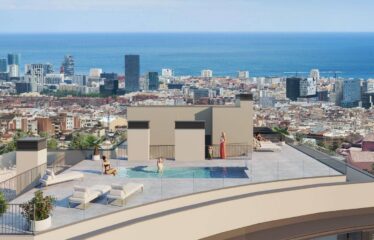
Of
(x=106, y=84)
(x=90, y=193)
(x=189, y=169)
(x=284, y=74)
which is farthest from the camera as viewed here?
(x=284, y=74)

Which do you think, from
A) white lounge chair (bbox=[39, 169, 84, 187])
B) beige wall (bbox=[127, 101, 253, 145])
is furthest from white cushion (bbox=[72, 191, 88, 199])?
beige wall (bbox=[127, 101, 253, 145])

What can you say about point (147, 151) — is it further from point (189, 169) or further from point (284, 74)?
point (284, 74)

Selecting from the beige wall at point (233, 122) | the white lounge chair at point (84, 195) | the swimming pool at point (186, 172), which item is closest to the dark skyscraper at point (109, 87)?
the beige wall at point (233, 122)

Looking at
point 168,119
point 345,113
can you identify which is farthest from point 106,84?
point 168,119

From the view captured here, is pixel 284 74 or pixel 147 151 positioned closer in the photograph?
pixel 147 151

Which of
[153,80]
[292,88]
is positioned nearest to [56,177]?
[292,88]

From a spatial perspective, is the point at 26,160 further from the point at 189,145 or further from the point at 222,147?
the point at 222,147

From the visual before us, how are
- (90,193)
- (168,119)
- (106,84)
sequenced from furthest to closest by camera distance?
(106,84), (168,119), (90,193)
